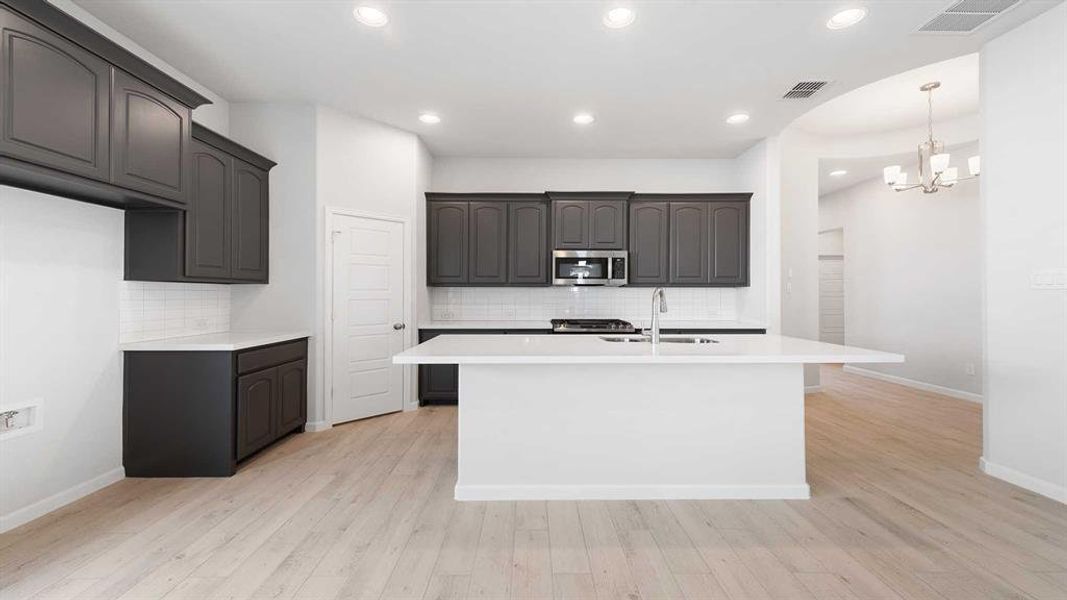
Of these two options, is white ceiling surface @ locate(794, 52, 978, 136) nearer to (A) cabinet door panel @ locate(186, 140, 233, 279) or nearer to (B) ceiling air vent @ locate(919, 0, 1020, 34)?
(B) ceiling air vent @ locate(919, 0, 1020, 34)

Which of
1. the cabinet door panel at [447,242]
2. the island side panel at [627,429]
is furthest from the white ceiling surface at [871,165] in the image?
the cabinet door panel at [447,242]

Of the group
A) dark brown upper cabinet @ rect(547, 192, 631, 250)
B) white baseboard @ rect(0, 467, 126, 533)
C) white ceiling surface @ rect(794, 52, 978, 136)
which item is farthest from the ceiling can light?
white baseboard @ rect(0, 467, 126, 533)

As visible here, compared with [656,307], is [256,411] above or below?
below

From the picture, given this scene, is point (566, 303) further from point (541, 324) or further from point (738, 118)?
point (738, 118)

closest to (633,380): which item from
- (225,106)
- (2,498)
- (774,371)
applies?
(774,371)

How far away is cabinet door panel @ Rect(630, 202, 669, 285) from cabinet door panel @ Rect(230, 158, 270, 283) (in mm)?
3729

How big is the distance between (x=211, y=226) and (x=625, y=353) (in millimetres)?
3094

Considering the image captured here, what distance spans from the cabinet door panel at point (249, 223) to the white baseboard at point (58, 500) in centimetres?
152

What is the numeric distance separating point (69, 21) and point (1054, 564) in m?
5.20

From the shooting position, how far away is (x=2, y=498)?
2338mm

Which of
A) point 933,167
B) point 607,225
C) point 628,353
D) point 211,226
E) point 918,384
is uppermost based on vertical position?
point 933,167

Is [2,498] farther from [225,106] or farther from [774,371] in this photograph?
[774,371]

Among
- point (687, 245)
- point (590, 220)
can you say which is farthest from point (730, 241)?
point (590, 220)

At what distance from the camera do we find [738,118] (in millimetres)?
4355
